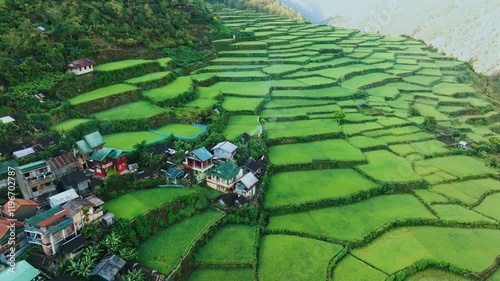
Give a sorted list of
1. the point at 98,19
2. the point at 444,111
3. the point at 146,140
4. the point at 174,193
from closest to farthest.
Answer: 1. the point at 174,193
2. the point at 146,140
3. the point at 98,19
4. the point at 444,111

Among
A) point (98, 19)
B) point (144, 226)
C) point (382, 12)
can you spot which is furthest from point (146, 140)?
point (382, 12)

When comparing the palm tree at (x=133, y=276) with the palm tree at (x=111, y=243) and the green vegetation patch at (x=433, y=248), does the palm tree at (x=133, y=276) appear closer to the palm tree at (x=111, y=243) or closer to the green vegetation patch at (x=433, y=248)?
the palm tree at (x=111, y=243)

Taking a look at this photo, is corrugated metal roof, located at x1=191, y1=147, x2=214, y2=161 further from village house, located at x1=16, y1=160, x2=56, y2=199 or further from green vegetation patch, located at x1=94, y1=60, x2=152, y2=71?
green vegetation patch, located at x1=94, y1=60, x2=152, y2=71

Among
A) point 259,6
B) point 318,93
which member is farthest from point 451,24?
point 318,93

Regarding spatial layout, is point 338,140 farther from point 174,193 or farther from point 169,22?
point 169,22

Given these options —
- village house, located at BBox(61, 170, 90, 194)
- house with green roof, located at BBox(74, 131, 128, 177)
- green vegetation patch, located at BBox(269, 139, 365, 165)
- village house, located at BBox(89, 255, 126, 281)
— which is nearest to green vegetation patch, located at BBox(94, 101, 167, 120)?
house with green roof, located at BBox(74, 131, 128, 177)
